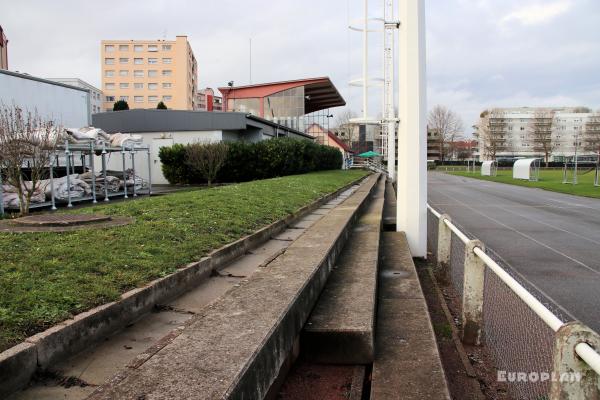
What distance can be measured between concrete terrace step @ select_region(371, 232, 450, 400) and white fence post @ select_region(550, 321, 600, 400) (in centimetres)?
89

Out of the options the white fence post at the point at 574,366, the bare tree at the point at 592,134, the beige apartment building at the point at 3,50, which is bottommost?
the white fence post at the point at 574,366

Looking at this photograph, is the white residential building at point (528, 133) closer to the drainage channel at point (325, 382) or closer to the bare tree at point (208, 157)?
the bare tree at point (208, 157)

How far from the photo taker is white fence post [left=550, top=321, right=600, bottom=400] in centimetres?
229

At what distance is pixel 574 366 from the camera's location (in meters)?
2.34

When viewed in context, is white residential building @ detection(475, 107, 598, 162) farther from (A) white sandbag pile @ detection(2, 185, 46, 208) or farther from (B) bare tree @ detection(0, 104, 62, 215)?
(B) bare tree @ detection(0, 104, 62, 215)

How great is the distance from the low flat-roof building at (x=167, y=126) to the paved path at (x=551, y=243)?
56.4ft

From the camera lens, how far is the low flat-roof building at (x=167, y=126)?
3189 centimetres

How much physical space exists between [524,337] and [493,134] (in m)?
114

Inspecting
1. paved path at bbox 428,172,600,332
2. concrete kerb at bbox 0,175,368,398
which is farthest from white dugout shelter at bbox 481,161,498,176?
concrete kerb at bbox 0,175,368,398

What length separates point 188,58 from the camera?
105m

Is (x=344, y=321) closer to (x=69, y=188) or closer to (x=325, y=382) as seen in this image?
(x=325, y=382)

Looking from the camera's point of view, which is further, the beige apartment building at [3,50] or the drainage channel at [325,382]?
the beige apartment building at [3,50]

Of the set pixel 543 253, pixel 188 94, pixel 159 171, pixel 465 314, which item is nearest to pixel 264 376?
pixel 465 314

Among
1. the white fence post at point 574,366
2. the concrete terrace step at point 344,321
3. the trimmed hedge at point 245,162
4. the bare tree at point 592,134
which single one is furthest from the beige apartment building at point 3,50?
the bare tree at point 592,134
